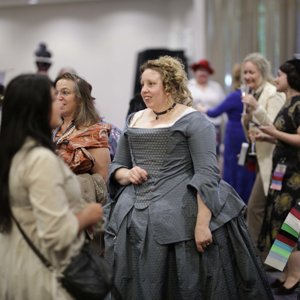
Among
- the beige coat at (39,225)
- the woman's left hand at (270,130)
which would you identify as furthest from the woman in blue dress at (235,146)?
the beige coat at (39,225)

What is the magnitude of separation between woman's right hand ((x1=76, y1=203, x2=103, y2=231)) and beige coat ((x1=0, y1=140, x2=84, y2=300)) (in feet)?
0.11

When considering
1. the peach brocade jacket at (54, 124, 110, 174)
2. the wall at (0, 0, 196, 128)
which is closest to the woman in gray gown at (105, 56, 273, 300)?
the peach brocade jacket at (54, 124, 110, 174)

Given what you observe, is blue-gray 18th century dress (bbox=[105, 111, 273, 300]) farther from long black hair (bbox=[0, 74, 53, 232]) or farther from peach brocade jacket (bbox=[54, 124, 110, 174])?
long black hair (bbox=[0, 74, 53, 232])

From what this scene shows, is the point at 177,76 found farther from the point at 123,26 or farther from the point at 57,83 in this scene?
the point at 123,26

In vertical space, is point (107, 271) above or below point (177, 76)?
below

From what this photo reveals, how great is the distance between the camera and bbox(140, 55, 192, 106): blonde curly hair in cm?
268

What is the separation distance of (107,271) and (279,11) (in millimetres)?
5798

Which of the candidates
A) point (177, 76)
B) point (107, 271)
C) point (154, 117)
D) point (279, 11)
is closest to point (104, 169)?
point (154, 117)

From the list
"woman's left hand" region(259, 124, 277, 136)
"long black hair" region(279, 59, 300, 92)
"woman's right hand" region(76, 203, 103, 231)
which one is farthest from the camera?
"long black hair" region(279, 59, 300, 92)

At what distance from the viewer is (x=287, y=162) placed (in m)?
3.72

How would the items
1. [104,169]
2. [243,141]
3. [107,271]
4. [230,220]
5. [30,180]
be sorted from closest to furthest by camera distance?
[30,180] → [107,271] → [230,220] → [104,169] → [243,141]

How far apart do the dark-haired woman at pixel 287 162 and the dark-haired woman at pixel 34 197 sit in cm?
207

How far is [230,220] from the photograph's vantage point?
8.61 feet

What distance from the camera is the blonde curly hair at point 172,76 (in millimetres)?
2684
